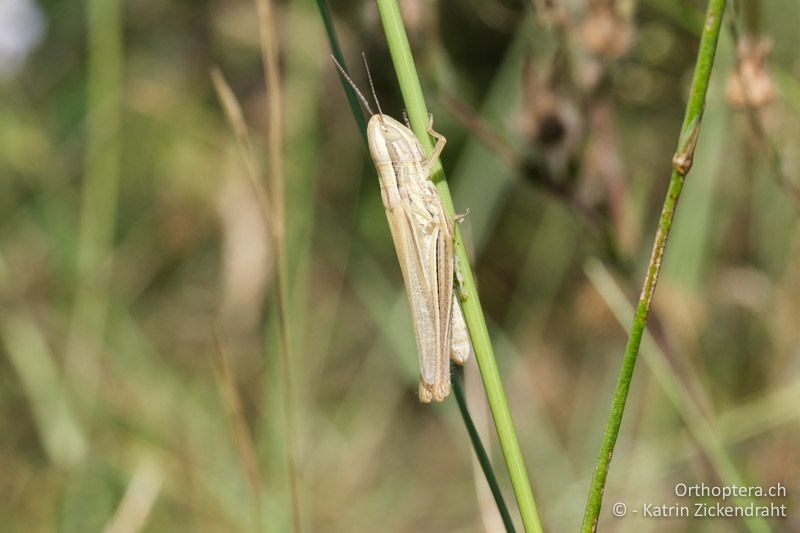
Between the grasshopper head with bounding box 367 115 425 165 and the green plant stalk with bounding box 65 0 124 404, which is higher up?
the grasshopper head with bounding box 367 115 425 165

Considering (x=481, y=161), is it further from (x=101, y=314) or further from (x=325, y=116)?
(x=101, y=314)

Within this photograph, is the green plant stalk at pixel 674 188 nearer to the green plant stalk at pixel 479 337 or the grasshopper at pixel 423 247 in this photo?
the green plant stalk at pixel 479 337

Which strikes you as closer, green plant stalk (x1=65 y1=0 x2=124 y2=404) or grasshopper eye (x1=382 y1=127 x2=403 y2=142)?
grasshopper eye (x1=382 y1=127 x2=403 y2=142)

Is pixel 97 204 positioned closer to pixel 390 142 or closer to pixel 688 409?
pixel 390 142

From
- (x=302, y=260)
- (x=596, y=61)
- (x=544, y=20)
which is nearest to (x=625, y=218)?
(x=596, y=61)

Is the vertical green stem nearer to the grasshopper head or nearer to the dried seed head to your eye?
the grasshopper head

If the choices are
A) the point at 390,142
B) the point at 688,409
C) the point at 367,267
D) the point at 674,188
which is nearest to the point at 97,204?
the point at 367,267

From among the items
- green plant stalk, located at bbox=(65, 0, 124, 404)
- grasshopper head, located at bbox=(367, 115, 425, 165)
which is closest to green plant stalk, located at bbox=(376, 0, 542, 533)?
grasshopper head, located at bbox=(367, 115, 425, 165)
